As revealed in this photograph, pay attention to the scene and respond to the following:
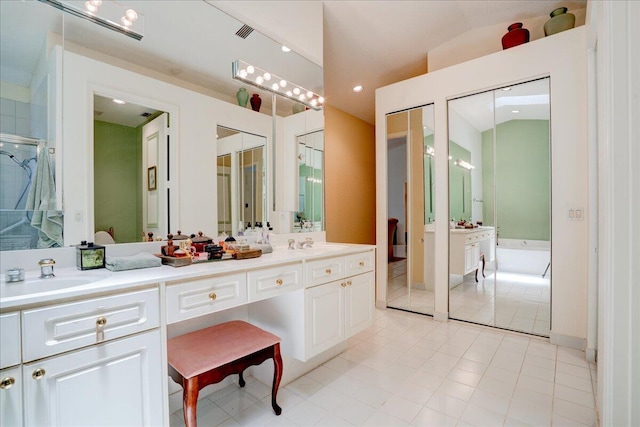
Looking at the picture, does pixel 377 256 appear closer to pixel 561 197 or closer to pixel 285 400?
pixel 561 197

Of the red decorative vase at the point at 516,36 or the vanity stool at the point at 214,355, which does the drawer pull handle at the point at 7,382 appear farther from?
the red decorative vase at the point at 516,36

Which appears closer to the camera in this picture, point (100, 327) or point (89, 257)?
point (100, 327)

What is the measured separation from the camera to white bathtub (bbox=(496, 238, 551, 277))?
2761mm

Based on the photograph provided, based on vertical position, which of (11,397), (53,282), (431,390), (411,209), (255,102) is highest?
(255,102)

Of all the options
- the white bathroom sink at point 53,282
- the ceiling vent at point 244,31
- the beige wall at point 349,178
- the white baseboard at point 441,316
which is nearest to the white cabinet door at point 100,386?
the white bathroom sink at point 53,282

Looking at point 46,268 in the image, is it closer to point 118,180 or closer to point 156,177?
point 118,180

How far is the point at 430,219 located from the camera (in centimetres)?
334

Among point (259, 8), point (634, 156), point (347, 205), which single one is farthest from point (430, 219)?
point (259, 8)

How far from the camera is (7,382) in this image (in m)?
0.88

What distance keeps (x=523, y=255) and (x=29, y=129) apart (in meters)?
3.76

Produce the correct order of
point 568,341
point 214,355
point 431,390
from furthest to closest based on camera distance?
point 568,341, point 431,390, point 214,355

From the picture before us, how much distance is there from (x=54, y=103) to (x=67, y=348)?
114cm

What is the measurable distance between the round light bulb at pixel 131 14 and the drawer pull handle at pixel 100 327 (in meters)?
1.59

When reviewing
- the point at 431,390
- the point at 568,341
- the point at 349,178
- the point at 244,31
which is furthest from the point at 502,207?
the point at 244,31
